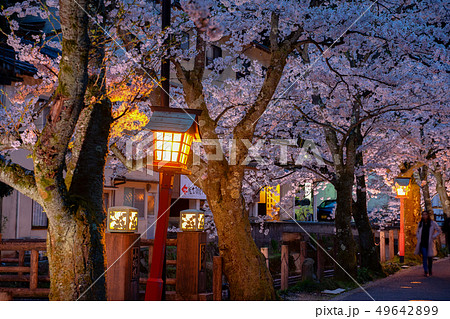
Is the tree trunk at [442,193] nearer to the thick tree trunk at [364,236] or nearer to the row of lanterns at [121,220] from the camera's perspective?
the thick tree trunk at [364,236]

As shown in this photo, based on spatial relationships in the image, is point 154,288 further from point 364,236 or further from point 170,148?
point 364,236

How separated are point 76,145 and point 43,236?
1477 centimetres

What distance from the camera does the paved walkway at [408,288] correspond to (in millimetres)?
11719

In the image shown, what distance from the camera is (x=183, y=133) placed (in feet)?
26.6

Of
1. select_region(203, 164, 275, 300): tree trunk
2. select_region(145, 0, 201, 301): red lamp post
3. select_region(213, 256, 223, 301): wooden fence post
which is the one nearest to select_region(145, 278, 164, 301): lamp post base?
select_region(145, 0, 201, 301): red lamp post

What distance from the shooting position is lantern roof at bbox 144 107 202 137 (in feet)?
26.5

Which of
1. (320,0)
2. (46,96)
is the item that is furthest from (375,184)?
(46,96)

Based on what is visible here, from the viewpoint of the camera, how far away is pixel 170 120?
818cm

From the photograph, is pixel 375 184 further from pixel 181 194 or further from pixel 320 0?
pixel 320 0

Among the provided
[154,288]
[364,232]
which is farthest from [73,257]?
[364,232]

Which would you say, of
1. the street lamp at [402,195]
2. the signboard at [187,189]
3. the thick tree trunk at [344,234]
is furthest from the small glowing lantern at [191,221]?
the signboard at [187,189]

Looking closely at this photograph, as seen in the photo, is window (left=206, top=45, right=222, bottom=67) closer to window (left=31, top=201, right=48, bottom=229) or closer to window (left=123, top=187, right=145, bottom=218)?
window (left=123, top=187, right=145, bottom=218)

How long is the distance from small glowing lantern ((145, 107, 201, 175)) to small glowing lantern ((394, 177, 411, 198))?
16.2m

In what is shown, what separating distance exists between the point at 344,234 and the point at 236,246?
6.16 metres
